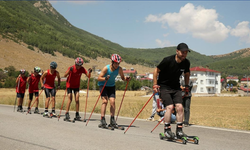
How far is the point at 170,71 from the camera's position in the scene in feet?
22.1

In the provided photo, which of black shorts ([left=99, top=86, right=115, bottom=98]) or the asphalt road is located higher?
black shorts ([left=99, top=86, right=115, bottom=98])

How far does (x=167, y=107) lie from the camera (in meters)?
6.66

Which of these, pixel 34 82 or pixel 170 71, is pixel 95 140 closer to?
pixel 170 71

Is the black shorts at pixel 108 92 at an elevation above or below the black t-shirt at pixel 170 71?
below

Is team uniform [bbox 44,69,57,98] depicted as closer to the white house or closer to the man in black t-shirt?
the man in black t-shirt

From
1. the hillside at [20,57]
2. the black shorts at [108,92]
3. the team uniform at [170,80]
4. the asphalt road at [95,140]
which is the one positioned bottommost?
the asphalt road at [95,140]

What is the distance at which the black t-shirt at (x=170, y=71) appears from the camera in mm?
6715

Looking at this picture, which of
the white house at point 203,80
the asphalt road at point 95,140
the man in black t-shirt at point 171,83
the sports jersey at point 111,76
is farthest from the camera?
the white house at point 203,80

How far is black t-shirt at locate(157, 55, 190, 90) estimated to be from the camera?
6715 millimetres

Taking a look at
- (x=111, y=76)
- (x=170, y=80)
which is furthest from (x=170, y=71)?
(x=111, y=76)

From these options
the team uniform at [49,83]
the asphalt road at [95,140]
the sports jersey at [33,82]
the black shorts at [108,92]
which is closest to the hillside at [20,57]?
the sports jersey at [33,82]

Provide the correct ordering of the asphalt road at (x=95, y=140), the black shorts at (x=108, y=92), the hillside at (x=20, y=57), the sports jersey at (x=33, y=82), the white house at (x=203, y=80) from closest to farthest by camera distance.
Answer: the asphalt road at (x=95, y=140) → the black shorts at (x=108, y=92) → the sports jersey at (x=33, y=82) → the white house at (x=203, y=80) → the hillside at (x=20, y=57)

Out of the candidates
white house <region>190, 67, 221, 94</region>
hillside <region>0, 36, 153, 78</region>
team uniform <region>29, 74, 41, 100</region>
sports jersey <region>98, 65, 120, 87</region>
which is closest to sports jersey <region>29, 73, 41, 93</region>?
team uniform <region>29, 74, 41, 100</region>

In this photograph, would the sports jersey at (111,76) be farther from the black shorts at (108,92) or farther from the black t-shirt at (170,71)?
the black t-shirt at (170,71)
